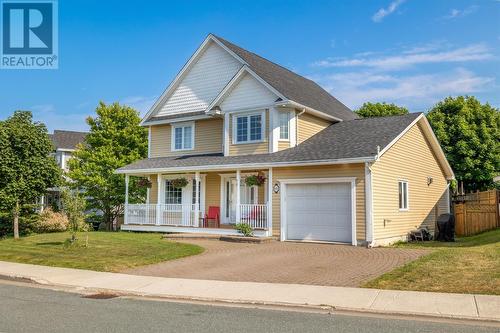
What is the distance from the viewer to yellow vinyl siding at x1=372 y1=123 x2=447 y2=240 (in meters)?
18.4

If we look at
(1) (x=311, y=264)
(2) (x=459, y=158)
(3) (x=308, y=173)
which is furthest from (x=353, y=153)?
(2) (x=459, y=158)

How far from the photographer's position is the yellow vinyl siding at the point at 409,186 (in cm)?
1841

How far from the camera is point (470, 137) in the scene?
34312mm

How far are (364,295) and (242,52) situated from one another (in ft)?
59.7

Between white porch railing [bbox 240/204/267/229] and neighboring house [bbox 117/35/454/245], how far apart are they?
45mm

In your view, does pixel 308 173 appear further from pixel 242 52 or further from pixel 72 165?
pixel 72 165

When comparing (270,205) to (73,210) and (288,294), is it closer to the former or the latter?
(73,210)

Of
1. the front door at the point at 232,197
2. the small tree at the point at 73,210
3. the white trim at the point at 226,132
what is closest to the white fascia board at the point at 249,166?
the white trim at the point at 226,132

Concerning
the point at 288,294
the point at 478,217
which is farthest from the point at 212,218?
the point at 288,294

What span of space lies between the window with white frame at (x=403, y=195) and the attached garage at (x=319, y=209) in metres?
3.51

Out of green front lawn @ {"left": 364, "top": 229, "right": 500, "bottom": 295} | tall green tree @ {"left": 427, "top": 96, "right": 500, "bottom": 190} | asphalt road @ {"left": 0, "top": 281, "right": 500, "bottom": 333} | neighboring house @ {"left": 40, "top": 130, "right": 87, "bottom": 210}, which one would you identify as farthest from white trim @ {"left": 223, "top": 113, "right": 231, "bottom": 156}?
neighboring house @ {"left": 40, "top": 130, "right": 87, "bottom": 210}

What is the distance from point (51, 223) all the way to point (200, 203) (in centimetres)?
926

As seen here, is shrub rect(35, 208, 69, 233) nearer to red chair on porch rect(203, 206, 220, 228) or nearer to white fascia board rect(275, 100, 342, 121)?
red chair on porch rect(203, 206, 220, 228)

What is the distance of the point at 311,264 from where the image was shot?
1336cm
